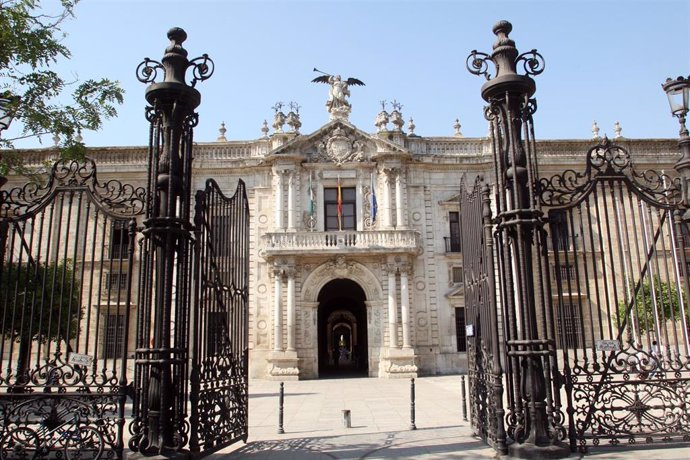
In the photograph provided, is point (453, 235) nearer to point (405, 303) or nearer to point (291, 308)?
point (405, 303)

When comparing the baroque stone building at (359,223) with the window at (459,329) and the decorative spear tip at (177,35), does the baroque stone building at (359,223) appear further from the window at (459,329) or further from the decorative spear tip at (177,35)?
the decorative spear tip at (177,35)

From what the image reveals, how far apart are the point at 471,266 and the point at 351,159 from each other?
17722 mm

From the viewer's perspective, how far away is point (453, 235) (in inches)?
1008

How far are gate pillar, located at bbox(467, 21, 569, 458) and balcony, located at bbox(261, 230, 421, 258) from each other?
1694 centimetres

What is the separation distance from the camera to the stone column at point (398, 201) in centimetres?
2491

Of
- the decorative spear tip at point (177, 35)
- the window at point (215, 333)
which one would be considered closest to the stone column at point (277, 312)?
the window at point (215, 333)

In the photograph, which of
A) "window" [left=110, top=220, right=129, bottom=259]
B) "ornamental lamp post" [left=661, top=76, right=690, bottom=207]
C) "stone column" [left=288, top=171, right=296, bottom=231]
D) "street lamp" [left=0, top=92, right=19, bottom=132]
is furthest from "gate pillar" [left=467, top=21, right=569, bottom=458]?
"stone column" [left=288, top=171, right=296, bottom=231]

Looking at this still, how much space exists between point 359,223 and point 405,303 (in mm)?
4266

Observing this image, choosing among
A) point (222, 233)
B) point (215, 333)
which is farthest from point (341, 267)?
point (215, 333)

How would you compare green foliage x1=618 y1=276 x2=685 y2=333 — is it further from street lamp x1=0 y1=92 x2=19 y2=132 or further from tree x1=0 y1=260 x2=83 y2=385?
street lamp x1=0 y1=92 x2=19 y2=132

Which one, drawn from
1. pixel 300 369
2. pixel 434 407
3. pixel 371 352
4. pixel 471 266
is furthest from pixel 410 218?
pixel 471 266

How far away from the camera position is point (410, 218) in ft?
83.6

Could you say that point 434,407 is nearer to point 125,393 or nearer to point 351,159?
point 125,393

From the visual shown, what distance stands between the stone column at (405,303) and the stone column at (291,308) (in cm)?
478
